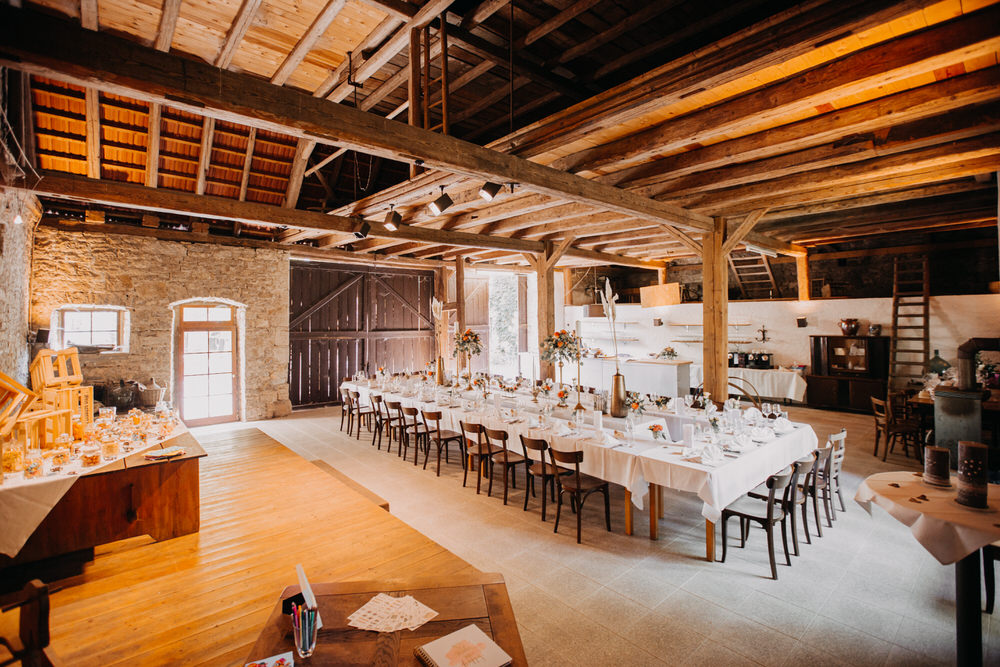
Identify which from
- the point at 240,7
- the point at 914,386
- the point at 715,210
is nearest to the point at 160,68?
the point at 240,7

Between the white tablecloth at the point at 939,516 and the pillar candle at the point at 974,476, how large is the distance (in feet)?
0.16

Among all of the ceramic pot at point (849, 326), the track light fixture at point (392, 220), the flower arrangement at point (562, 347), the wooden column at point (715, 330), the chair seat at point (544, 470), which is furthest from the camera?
the ceramic pot at point (849, 326)

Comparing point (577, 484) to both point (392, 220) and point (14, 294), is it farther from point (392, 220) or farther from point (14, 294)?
point (14, 294)

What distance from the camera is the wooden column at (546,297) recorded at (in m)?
8.85

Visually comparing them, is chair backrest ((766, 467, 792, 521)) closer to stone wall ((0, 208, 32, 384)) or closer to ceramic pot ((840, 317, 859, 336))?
stone wall ((0, 208, 32, 384))

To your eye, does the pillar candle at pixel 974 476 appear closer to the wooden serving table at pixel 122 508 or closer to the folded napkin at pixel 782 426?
the folded napkin at pixel 782 426

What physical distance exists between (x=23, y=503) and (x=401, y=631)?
3098 millimetres

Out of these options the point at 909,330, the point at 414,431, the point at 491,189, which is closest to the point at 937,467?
the point at 491,189

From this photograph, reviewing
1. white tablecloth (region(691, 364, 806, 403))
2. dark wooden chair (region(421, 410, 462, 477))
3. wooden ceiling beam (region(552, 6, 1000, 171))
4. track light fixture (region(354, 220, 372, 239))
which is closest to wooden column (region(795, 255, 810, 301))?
white tablecloth (region(691, 364, 806, 403))

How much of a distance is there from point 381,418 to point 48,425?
380 centimetres

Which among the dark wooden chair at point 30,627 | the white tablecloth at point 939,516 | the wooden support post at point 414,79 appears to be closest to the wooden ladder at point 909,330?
the white tablecloth at point 939,516

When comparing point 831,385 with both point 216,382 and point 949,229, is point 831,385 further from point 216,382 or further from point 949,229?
point 216,382

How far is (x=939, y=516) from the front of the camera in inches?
91.5

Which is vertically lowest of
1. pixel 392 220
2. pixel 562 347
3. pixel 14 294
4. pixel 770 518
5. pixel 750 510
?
pixel 750 510
